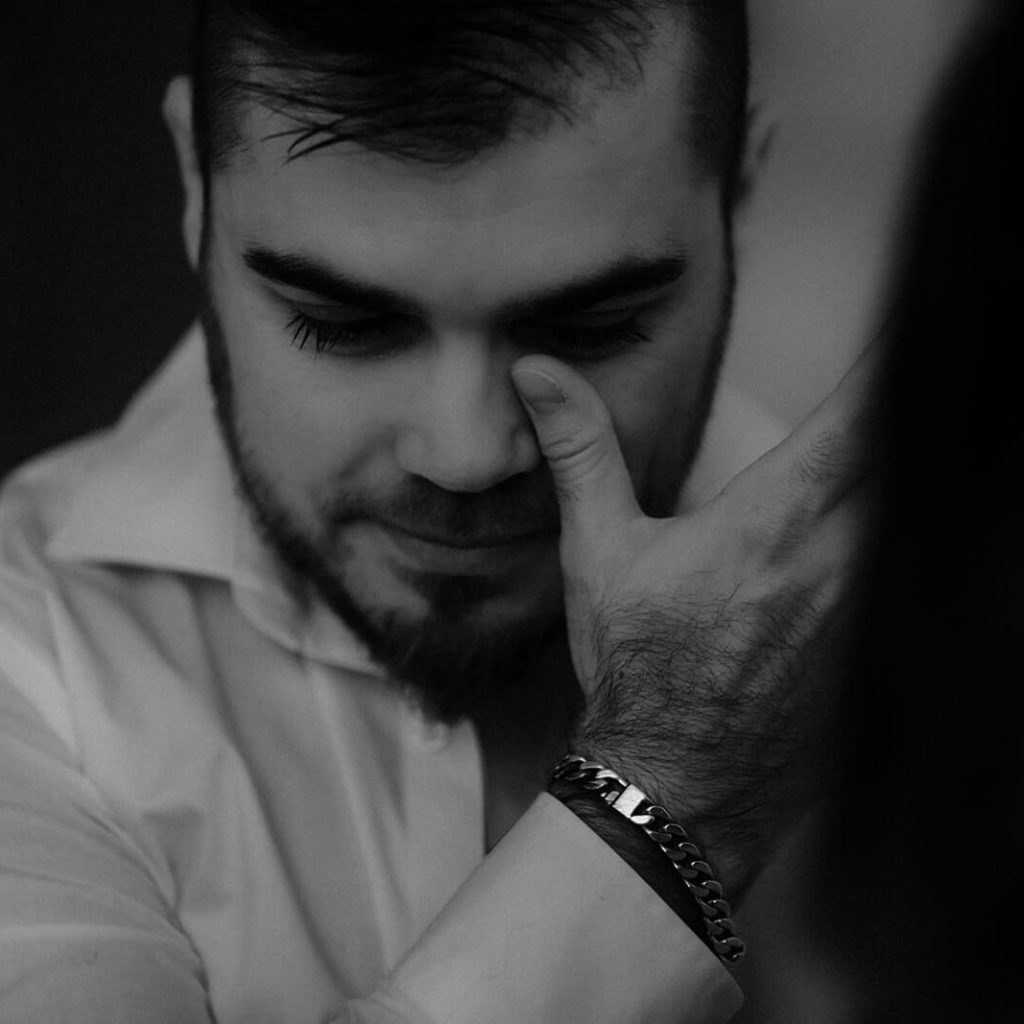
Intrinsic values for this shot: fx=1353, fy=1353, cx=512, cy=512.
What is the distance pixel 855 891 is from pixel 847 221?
62 centimetres

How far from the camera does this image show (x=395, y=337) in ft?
2.88

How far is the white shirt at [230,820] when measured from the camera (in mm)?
800

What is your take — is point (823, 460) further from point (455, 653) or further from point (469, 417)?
point (455, 653)

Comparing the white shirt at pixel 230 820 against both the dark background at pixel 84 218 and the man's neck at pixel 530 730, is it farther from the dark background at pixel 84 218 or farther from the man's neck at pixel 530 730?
the dark background at pixel 84 218

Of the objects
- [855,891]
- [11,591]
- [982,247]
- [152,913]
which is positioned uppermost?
[982,247]

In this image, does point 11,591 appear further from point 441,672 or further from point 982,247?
point 982,247

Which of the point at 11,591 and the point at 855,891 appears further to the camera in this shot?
the point at 11,591

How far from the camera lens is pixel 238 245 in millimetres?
904

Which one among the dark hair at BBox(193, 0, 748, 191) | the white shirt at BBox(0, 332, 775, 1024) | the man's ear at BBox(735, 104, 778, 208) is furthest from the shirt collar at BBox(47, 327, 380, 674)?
the man's ear at BBox(735, 104, 778, 208)

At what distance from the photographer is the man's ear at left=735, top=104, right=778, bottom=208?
3.21ft

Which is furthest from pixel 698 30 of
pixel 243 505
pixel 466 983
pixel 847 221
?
pixel 466 983

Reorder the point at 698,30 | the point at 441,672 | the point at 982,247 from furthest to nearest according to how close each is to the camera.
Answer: the point at 441,672, the point at 698,30, the point at 982,247

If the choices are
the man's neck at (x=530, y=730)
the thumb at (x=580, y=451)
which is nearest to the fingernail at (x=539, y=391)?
the thumb at (x=580, y=451)

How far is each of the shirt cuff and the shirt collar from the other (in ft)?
0.93
